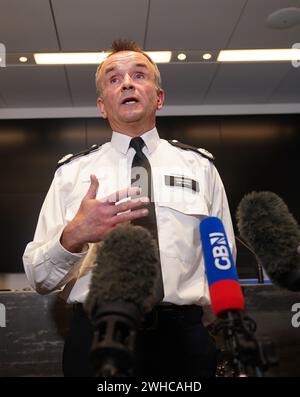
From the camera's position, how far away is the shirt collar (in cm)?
107

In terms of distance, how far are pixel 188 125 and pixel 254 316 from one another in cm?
248

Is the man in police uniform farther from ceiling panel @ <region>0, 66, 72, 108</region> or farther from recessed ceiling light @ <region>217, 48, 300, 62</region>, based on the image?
ceiling panel @ <region>0, 66, 72, 108</region>

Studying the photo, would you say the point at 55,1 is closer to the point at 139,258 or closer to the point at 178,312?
the point at 178,312

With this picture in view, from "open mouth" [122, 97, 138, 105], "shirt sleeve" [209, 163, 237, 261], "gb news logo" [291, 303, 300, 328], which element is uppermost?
"open mouth" [122, 97, 138, 105]

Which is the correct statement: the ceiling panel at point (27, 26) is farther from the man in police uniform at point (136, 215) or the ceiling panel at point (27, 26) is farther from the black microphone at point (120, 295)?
the black microphone at point (120, 295)

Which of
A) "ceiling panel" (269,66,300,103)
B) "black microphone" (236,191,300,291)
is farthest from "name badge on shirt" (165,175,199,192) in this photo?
"ceiling panel" (269,66,300,103)

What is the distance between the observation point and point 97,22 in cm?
259

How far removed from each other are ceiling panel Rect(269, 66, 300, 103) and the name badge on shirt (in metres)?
2.59

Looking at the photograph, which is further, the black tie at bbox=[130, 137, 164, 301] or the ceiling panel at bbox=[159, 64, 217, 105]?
the ceiling panel at bbox=[159, 64, 217, 105]

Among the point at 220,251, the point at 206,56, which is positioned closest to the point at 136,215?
the point at 220,251

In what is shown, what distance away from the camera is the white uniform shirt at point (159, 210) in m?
0.85

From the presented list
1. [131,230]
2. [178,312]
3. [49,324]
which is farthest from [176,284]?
[49,324]

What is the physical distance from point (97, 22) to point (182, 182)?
192 cm

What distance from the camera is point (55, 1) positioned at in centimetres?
240
